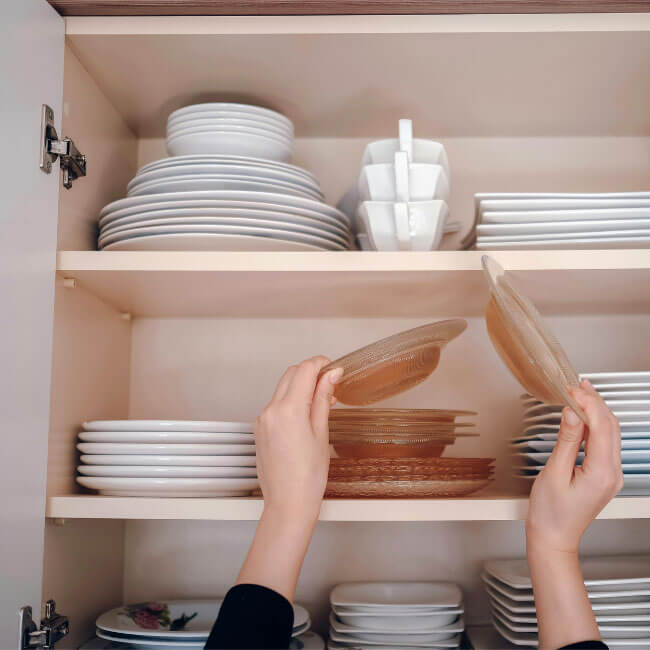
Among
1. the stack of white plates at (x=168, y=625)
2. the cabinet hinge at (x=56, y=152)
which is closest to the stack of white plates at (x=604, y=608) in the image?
the stack of white plates at (x=168, y=625)

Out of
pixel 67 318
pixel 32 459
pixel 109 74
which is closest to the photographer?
pixel 32 459

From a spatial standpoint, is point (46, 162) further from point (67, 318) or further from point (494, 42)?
point (494, 42)

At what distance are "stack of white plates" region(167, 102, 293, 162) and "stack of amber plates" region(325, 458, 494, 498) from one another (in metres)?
0.49

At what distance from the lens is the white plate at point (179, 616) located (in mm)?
934

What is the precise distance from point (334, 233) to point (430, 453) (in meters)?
0.35

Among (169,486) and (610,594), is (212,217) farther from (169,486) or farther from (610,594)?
(610,594)

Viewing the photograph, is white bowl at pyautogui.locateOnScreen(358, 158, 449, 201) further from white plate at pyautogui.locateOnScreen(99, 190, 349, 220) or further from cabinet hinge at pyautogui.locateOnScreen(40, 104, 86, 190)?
cabinet hinge at pyautogui.locateOnScreen(40, 104, 86, 190)

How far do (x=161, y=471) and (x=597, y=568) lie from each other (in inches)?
28.9

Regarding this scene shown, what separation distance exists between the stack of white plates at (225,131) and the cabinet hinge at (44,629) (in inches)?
26.2

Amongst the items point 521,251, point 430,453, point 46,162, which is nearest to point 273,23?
point 46,162

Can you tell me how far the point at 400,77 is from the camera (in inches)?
42.0

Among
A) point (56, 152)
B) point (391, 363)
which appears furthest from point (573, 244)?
point (56, 152)

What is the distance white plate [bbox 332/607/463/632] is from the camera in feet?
3.26

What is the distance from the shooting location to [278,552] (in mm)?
759
